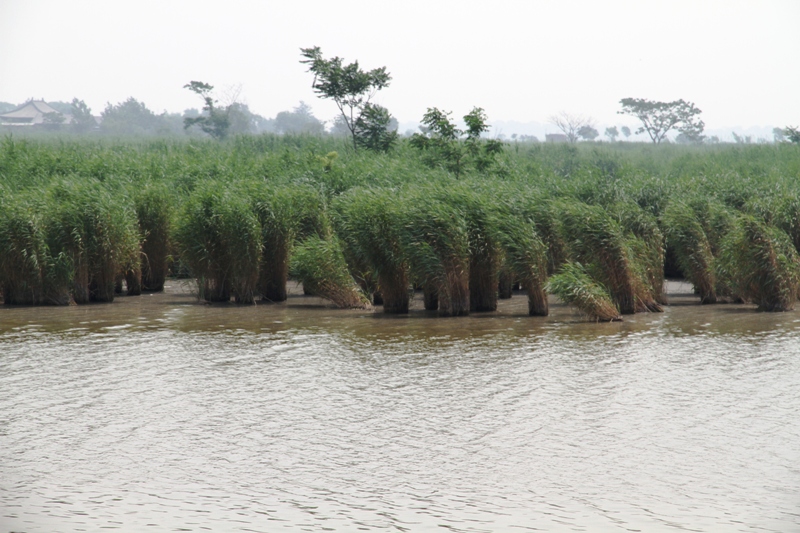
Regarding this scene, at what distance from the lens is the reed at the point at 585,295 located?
51.2ft

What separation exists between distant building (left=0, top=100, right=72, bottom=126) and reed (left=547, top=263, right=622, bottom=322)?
98.6m

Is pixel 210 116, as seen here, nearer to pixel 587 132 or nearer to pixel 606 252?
pixel 606 252

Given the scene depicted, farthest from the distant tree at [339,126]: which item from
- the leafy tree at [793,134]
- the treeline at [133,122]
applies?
the leafy tree at [793,134]

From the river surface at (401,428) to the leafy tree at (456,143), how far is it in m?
12.5

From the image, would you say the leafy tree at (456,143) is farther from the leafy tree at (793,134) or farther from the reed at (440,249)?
the leafy tree at (793,134)

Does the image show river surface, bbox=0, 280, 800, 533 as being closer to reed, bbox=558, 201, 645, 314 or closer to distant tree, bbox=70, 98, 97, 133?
reed, bbox=558, 201, 645, 314

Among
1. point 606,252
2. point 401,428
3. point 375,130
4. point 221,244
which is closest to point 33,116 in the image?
point 375,130

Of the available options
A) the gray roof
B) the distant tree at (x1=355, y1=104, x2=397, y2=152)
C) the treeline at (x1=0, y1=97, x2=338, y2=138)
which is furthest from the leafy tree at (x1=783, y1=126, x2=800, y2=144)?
the gray roof

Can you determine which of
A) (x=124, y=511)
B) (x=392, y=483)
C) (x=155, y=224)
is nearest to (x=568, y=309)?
(x=155, y=224)

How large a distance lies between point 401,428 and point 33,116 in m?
117

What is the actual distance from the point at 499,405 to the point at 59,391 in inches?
204

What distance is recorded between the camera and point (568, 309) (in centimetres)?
1727

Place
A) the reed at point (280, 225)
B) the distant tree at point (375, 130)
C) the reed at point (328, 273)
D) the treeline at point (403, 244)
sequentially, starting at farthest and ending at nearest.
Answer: the distant tree at point (375, 130) < the reed at point (280, 225) < the reed at point (328, 273) < the treeline at point (403, 244)

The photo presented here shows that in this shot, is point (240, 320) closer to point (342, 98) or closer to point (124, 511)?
point (124, 511)
